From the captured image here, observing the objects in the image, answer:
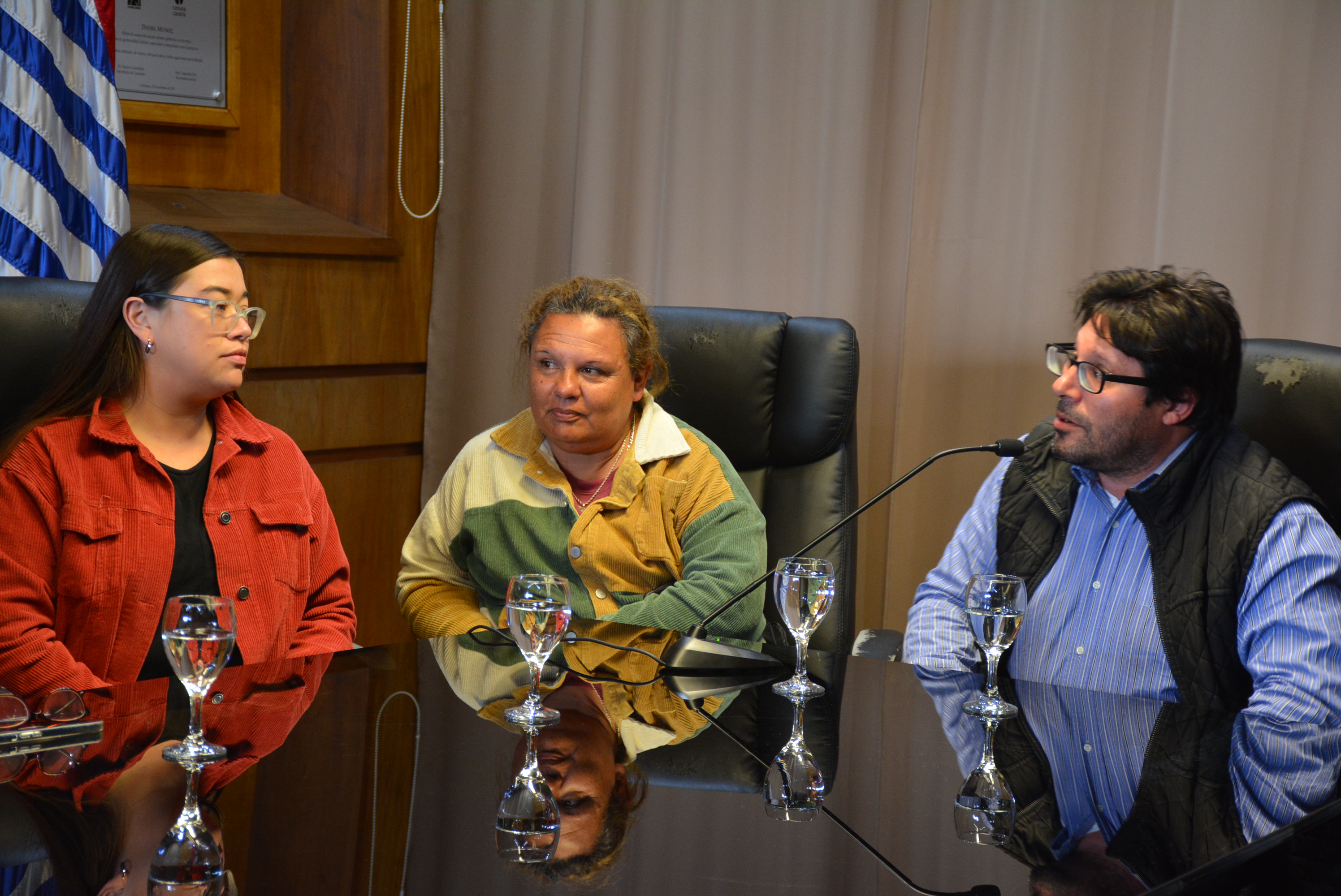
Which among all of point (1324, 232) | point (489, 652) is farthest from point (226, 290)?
point (1324, 232)

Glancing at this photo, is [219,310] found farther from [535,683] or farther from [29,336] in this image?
[535,683]

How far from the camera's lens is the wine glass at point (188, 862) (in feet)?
2.74

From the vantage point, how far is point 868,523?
2965mm

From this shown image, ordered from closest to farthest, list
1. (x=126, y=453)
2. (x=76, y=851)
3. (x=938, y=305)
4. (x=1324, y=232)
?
(x=76, y=851), (x=126, y=453), (x=1324, y=232), (x=938, y=305)

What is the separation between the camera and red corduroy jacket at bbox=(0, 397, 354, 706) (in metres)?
1.63

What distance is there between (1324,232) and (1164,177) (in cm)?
35

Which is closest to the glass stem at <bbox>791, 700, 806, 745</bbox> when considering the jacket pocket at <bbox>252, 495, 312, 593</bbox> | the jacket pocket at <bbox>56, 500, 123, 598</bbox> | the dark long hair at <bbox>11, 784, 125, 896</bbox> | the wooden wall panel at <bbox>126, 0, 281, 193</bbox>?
the dark long hair at <bbox>11, 784, 125, 896</bbox>

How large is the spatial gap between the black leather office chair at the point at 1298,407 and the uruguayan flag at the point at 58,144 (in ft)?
7.57

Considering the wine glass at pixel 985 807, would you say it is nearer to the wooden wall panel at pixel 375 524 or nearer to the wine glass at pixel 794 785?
the wine glass at pixel 794 785

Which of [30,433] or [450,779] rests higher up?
[30,433]

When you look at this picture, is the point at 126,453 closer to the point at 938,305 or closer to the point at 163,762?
the point at 163,762

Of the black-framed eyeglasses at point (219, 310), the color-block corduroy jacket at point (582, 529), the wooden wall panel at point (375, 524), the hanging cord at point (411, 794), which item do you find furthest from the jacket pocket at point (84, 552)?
the wooden wall panel at point (375, 524)

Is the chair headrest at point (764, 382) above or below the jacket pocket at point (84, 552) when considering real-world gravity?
above

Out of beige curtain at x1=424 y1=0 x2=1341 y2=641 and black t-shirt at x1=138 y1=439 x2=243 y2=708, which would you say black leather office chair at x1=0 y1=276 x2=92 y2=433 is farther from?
beige curtain at x1=424 y1=0 x2=1341 y2=641
